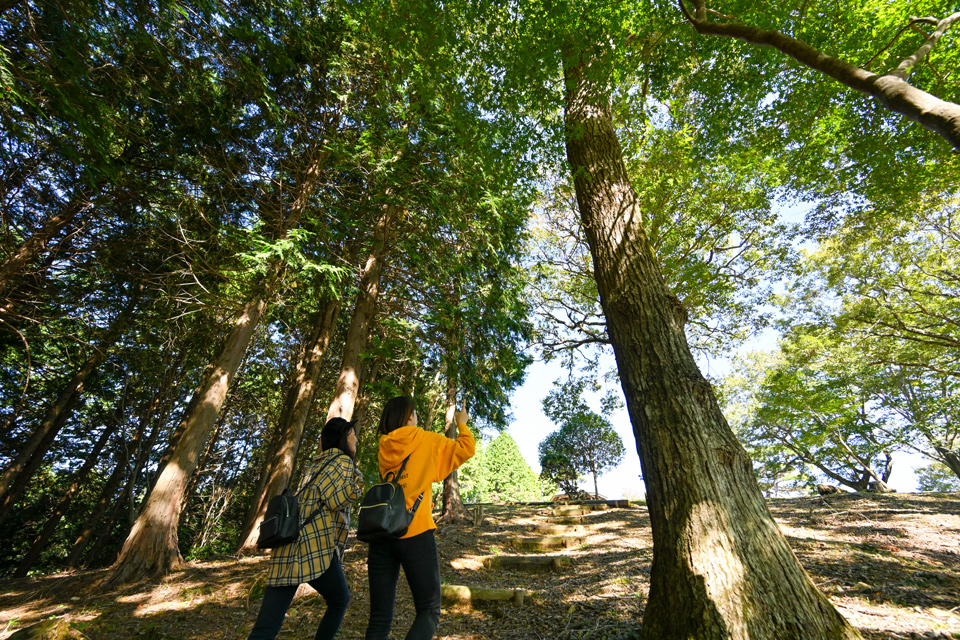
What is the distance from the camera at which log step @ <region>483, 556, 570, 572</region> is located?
5344 mm

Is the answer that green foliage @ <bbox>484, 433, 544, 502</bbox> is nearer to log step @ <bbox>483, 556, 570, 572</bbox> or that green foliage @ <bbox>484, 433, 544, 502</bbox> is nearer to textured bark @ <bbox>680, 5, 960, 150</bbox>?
log step @ <bbox>483, 556, 570, 572</bbox>

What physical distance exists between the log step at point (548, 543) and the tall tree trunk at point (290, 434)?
15.6 ft

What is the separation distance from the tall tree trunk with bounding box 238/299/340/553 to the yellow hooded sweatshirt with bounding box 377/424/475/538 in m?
6.43

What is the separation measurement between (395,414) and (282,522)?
0.86 metres

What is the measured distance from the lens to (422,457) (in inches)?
94.5

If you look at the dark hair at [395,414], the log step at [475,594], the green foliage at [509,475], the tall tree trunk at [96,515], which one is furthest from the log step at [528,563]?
the green foliage at [509,475]

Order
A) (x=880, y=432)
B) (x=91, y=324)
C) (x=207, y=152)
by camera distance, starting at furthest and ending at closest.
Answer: (x=880, y=432) < (x=91, y=324) < (x=207, y=152)

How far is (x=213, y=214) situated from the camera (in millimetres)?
8156

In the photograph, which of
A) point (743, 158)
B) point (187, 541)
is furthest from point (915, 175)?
point (187, 541)

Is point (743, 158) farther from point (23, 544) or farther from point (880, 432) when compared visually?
point (23, 544)

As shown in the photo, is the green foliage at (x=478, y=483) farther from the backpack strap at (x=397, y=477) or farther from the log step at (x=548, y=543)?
the backpack strap at (x=397, y=477)

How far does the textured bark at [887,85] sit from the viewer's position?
237 centimetres

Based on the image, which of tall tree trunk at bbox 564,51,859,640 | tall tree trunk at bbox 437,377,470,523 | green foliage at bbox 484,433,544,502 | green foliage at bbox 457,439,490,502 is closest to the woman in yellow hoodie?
tall tree trunk at bbox 564,51,859,640

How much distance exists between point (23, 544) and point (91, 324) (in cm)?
1272
